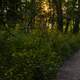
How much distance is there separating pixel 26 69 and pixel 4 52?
82 centimetres

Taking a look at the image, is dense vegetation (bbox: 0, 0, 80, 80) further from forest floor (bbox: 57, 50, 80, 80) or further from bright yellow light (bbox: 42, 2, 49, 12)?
bright yellow light (bbox: 42, 2, 49, 12)

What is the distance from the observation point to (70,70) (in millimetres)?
12297

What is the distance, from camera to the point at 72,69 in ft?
41.2

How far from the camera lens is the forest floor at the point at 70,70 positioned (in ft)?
35.7

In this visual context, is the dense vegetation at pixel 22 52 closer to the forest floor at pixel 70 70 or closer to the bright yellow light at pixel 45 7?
the forest floor at pixel 70 70

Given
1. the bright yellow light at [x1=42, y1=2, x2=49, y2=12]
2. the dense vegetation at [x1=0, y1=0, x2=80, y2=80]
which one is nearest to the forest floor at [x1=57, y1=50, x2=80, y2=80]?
the dense vegetation at [x1=0, y1=0, x2=80, y2=80]

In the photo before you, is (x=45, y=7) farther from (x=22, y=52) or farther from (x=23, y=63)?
(x=23, y=63)

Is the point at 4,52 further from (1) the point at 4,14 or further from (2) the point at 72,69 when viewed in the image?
(2) the point at 72,69

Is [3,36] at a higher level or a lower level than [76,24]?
higher

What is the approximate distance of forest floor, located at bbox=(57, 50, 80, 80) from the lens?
10867 mm

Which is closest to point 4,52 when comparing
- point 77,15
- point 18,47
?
point 18,47

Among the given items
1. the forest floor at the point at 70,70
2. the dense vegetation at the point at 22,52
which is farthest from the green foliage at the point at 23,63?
the forest floor at the point at 70,70

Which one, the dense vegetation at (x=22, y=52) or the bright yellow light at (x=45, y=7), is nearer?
the dense vegetation at (x=22, y=52)

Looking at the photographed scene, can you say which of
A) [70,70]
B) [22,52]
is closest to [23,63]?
[22,52]
